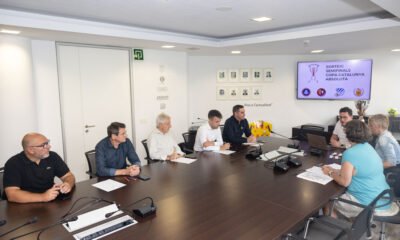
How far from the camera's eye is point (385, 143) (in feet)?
10.5

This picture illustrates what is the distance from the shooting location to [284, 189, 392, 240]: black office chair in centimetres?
197

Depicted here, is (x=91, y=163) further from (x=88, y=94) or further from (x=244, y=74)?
(x=244, y=74)

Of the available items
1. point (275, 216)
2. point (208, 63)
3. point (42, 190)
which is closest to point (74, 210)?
point (42, 190)

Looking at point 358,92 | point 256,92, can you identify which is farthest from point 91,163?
point 358,92

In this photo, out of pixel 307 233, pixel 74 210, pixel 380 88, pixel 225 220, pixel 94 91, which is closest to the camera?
pixel 225 220

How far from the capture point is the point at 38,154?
2447 millimetres

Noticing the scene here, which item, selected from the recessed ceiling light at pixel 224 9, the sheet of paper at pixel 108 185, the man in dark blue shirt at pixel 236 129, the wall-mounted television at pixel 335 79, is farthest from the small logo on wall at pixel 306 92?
the sheet of paper at pixel 108 185

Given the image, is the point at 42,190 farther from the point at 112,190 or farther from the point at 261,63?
the point at 261,63

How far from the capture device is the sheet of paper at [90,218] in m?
1.87

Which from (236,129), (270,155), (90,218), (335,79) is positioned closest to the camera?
(90,218)

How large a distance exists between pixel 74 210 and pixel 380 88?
6.63 meters

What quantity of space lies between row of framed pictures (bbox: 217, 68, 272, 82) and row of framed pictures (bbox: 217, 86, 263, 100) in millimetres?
184

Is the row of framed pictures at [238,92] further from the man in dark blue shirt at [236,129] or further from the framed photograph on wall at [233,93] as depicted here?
the man in dark blue shirt at [236,129]

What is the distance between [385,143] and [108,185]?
2919 millimetres
